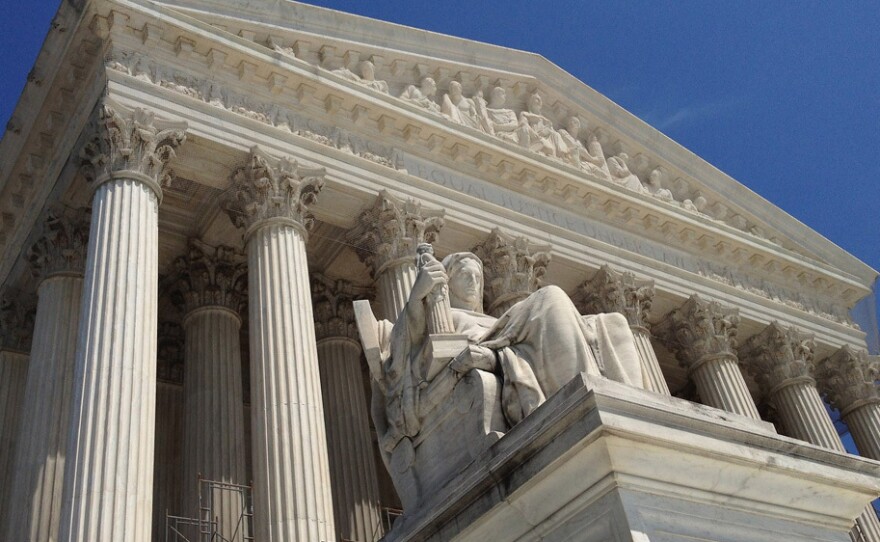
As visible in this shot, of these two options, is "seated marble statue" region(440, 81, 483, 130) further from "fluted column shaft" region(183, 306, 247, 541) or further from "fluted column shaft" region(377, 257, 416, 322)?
"fluted column shaft" region(183, 306, 247, 541)

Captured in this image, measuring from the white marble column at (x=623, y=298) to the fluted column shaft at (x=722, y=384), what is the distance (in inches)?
74.3

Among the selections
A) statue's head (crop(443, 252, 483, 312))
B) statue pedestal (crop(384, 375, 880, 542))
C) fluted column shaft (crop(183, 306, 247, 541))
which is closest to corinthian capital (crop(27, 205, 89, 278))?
fluted column shaft (crop(183, 306, 247, 541))

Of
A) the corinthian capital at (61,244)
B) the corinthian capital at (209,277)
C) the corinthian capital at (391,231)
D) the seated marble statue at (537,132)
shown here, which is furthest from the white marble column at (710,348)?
the corinthian capital at (61,244)

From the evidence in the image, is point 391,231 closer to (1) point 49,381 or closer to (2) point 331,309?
(2) point 331,309

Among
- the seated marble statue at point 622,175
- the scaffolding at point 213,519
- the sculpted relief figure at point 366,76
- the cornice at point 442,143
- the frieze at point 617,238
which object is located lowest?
the scaffolding at point 213,519

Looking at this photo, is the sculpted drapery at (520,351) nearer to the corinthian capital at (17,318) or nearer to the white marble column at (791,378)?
the corinthian capital at (17,318)

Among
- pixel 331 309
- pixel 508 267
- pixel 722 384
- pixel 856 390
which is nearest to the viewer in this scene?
pixel 508 267

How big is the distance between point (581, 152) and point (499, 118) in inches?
109

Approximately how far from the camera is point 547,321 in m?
6.29

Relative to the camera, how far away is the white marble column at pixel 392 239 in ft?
61.3

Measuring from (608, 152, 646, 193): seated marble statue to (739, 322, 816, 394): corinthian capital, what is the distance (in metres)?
5.61

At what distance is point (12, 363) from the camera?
19.0 m

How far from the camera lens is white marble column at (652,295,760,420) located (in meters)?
24.2

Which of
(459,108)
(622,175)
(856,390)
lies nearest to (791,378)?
(856,390)
